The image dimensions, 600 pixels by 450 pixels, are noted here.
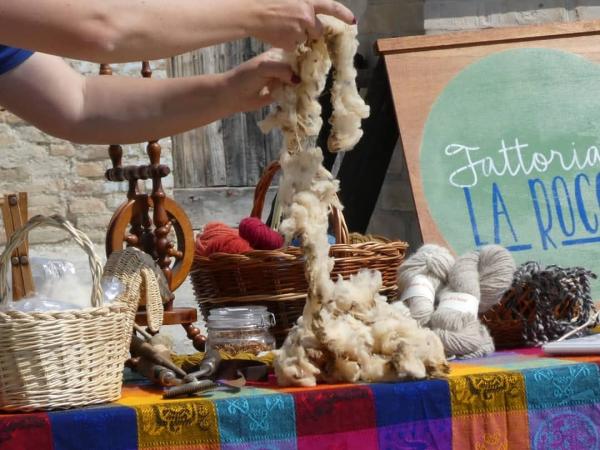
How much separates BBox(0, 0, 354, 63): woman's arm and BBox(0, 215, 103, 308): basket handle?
229 millimetres

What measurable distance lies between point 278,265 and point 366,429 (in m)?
0.43

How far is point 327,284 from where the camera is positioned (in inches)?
61.1

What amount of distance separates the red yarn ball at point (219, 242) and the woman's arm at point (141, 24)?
496 millimetres

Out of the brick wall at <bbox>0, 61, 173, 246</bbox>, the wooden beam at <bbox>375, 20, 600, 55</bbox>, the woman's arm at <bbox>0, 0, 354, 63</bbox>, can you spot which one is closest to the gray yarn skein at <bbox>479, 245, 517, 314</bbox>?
the woman's arm at <bbox>0, 0, 354, 63</bbox>

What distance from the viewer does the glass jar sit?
5.75 ft

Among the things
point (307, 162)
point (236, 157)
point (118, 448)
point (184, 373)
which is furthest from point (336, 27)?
A: point (236, 157)

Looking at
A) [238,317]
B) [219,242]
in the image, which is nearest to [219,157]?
[219,242]

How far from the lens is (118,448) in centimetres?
134

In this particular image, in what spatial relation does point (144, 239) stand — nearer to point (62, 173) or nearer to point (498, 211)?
point (498, 211)

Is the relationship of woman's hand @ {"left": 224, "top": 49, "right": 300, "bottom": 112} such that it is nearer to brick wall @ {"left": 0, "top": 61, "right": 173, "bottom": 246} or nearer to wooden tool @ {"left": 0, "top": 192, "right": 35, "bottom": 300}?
wooden tool @ {"left": 0, "top": 192, "right": 35, "bottom": 300}

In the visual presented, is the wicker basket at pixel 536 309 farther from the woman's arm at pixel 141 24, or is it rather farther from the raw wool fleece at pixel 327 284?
the woman's arm at pixel 141 24

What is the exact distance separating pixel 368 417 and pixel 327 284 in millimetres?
214

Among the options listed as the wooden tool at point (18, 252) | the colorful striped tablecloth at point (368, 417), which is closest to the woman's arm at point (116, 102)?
the wooden tool at point (18, 252)

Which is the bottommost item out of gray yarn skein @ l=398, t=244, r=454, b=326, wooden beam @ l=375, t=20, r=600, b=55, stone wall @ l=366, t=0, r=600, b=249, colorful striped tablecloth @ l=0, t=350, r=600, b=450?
colorful striped tablecloth @ l=0, t=350, r=600, b=450
